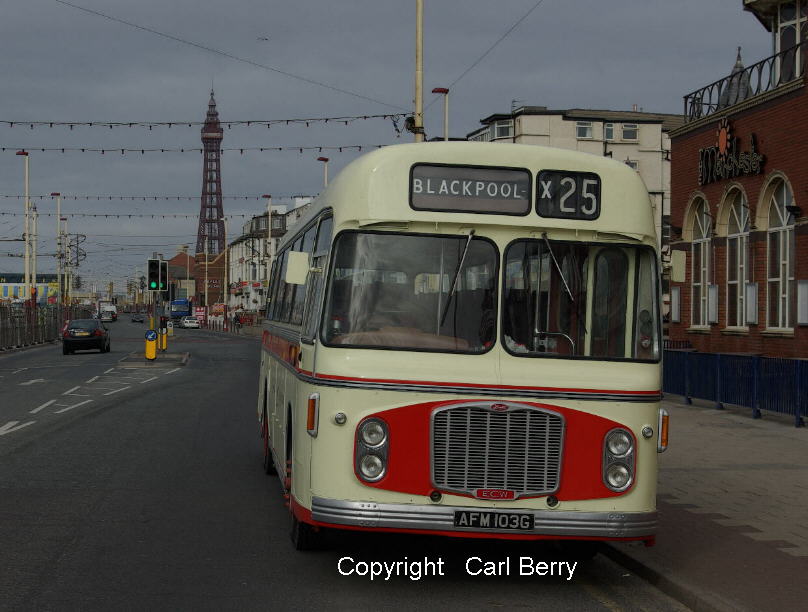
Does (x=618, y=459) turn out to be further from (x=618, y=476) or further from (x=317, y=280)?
(x=317, y=280)

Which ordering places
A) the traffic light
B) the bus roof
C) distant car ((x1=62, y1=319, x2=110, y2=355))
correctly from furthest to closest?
distant car ((x1=62, y1=319, x2=110, y2=355))
the traffic light
the bus roof

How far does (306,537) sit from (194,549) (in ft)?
2.80

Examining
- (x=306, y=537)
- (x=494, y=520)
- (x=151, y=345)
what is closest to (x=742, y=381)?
(x=306, y=537)

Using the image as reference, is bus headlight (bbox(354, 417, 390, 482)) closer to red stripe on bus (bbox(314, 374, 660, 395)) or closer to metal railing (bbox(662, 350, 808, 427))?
red stripe on bus (bbox(314, 374, 660, 395))

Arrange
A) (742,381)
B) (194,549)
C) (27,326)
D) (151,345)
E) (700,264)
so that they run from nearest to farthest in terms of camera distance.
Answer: (194,549) → (742,381) → (700,264) → (151,345) → (27,326)

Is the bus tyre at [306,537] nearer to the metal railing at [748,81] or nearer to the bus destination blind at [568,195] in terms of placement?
the bus destination blind at [568,195]

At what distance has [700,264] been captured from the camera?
30.8 m

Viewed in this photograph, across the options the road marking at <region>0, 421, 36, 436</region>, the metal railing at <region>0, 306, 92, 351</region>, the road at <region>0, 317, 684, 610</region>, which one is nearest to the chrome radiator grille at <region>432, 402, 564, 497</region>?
the road at <region>0, 317, 684, 610</region>

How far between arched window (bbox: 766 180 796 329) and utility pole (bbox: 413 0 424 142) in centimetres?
821

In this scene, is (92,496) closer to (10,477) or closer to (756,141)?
(10,477)

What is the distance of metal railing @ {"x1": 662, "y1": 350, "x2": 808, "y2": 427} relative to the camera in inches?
713

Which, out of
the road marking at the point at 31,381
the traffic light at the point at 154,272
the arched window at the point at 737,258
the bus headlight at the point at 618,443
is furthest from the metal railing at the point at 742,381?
the traffic light at the point at 154,272

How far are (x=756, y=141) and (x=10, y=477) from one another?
1959 cm

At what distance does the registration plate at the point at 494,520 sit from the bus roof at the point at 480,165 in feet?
5.97
